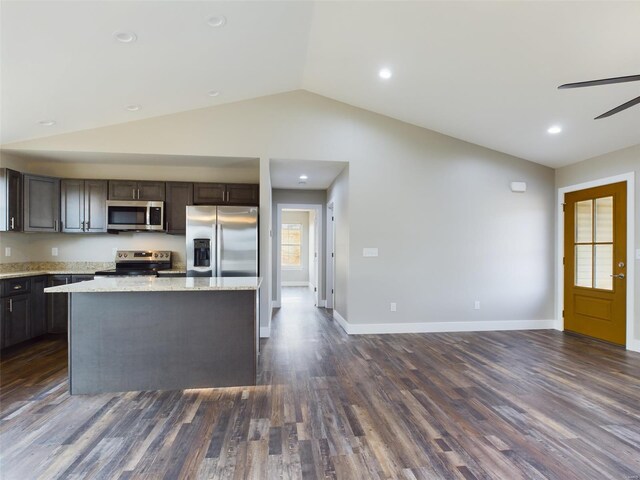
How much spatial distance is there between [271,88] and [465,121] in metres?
2.59

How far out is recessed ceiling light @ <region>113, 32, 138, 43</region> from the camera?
2.70 m

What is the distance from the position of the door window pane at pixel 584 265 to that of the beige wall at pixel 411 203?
350 mm

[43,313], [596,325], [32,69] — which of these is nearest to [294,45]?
[32,69]

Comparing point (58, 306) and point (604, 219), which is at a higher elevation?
point (604, 219)

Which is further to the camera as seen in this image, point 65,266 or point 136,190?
point 65,266

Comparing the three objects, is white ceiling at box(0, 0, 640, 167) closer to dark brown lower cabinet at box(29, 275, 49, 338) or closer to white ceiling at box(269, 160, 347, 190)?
white ceiling at box(269, 160, 347, 190)

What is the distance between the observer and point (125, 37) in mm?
2742

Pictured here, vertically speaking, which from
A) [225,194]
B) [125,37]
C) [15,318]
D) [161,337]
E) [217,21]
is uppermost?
[217,21]

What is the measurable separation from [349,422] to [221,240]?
296 centimetres

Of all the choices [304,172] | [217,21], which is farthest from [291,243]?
[217,21]

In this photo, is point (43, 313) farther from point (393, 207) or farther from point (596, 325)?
point (596, 325)

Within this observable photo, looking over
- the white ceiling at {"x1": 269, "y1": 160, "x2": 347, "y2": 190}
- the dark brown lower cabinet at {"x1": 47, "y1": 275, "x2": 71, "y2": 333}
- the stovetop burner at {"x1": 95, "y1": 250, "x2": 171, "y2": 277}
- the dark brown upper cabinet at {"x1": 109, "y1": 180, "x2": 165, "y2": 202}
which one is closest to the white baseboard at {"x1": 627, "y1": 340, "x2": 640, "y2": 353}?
the white ceiling at {"x1": 269, "y1": 160, "x2": 347, "y2": 190}

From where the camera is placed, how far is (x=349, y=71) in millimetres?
3826

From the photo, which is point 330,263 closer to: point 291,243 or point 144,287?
point 291,243
